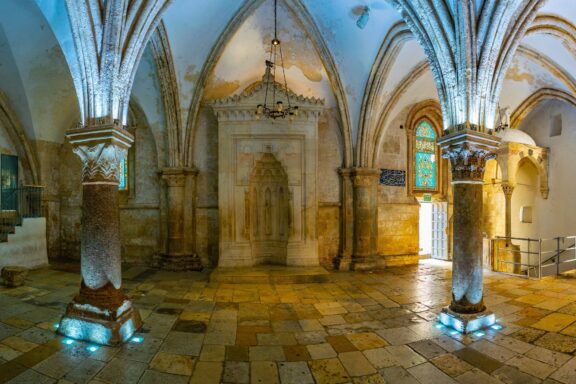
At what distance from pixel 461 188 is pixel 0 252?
33.7ft

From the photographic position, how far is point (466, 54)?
455 cm

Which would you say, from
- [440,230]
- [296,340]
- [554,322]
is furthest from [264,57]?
[554,322]

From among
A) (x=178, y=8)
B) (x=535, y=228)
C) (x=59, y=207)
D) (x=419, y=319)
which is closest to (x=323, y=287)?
(x=419, y=319)

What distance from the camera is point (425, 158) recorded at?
11.2 metres

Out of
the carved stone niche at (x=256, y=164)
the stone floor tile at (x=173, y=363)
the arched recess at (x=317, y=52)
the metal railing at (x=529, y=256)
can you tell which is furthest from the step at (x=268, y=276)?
the metal railing at (x=529, y=256)

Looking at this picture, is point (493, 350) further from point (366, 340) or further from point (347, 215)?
point (347, 215)

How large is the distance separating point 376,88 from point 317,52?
1938mm

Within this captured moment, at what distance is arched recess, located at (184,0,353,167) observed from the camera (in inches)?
307

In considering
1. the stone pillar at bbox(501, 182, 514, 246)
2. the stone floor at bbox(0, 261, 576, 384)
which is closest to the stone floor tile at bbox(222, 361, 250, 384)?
the stone floor at bbox(0, 261, 576, 384)

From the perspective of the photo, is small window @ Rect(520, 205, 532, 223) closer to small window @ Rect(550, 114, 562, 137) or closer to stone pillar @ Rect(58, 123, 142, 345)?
small window @ Rect(550, 114, 562, 137)

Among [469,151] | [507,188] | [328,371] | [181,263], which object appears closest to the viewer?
[328,371]

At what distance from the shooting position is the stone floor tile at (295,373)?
3359 millimetres

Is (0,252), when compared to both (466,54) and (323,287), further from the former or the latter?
(466,54)

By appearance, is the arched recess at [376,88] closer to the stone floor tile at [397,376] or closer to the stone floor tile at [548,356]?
the stone floor tile at [548,356]
